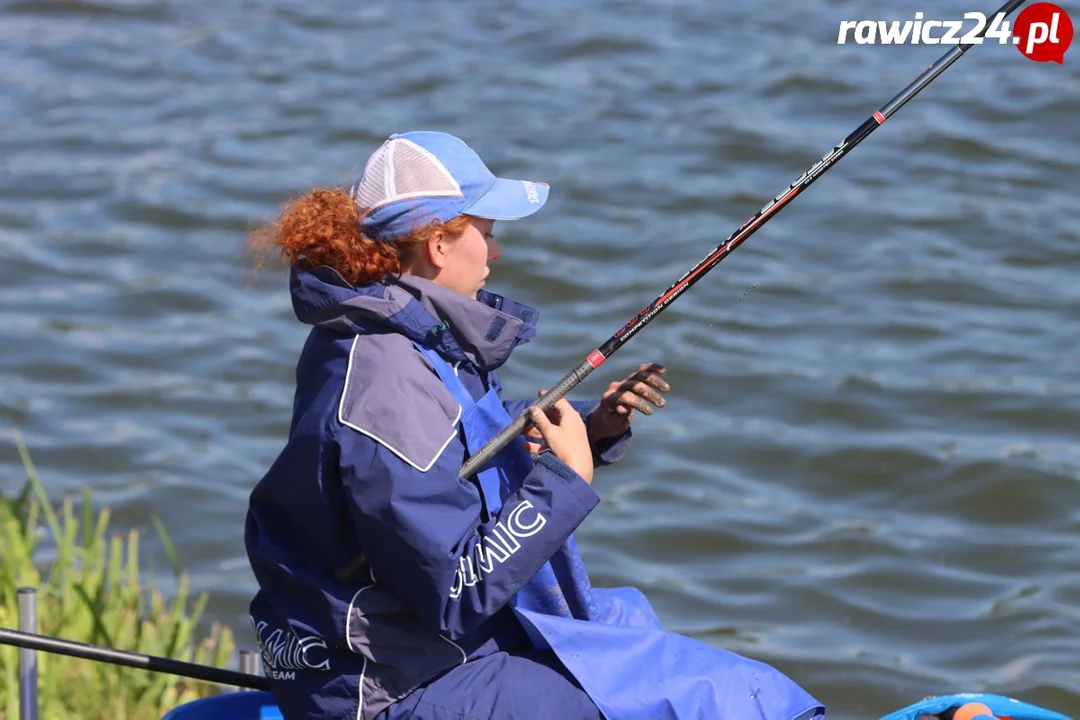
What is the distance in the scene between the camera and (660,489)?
21.0ft

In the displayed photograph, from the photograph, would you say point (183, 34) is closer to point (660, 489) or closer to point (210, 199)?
point (210, 199)

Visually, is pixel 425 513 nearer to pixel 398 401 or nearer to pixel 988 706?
pixel 398 401

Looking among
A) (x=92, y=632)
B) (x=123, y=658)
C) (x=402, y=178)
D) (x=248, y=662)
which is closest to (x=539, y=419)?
(x=402, y=178)

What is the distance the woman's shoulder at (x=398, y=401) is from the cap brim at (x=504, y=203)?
33 centimetres

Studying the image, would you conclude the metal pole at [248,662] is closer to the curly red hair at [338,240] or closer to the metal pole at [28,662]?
the metal pole at [28,662]

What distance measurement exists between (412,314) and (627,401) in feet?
1.79

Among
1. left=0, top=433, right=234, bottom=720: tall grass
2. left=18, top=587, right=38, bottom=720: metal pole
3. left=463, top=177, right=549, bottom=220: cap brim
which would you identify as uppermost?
left=463, top=177, right=549, bottom=220: cap brim

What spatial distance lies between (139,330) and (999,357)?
422 centimetres

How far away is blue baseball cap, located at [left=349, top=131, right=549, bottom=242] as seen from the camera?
2807 mm

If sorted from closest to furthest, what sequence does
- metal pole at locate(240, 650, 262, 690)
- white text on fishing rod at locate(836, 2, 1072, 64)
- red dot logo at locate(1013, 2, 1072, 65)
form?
white text on fishing rod at locate(836, 2, 1072, 64)
metal pole at locate(240, 650, 262, 690)
red dot logo at locate(1013, 2, 1072, 65)

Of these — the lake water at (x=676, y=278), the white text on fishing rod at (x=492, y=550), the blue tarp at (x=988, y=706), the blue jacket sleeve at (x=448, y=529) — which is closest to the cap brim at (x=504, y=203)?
the blue jacket sleeve at (x=448, y=529)

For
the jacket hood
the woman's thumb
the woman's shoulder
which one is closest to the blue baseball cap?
the jacket hood

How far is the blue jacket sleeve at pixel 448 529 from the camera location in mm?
2518

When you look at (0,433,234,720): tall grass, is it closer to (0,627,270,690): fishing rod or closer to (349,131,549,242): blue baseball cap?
(0,627,270,690): fishing rod
